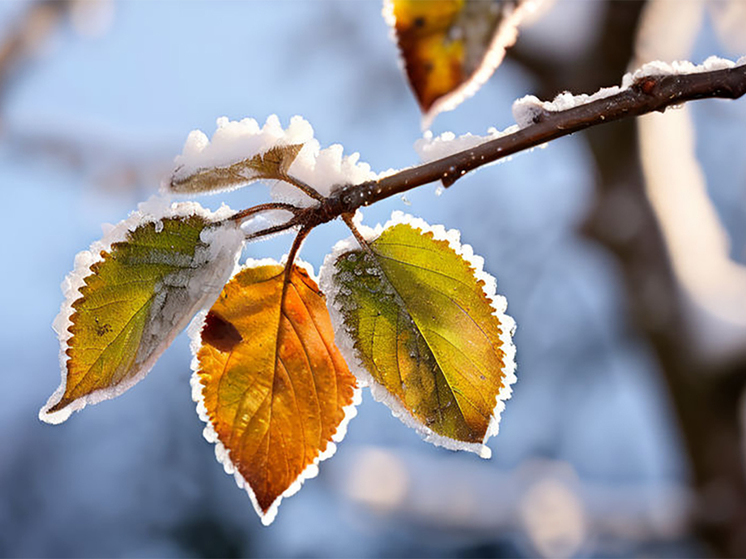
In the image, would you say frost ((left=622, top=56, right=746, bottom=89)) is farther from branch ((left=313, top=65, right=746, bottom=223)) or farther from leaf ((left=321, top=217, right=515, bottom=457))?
leaf ((left=321, top=217, right=515, bottom=457))

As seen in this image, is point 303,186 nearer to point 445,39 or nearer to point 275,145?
point 275,145

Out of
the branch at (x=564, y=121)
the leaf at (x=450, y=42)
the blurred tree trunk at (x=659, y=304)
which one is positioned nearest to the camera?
the leaf at (x=450, y=42)

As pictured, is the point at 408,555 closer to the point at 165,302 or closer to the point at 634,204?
the point at 634,204

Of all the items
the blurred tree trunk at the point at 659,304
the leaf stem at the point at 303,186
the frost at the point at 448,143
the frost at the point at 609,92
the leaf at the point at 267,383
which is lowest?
the leaf at the point at 267,383

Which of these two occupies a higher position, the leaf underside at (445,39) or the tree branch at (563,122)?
the tree branch at (563,122)

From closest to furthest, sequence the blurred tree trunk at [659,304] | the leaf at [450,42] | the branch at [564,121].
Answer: the leaf at [450,42] < the branch at [564,121] < the blurred tree trunk at [659,304]

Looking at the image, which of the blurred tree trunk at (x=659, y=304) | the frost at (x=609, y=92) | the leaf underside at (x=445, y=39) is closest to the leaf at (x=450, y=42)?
the leaf underside at (x=445, y=39)

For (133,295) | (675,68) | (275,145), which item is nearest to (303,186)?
(275,145)

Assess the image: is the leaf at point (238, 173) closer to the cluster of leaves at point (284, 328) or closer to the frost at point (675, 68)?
the cluster of leaves at point (284, 328)
